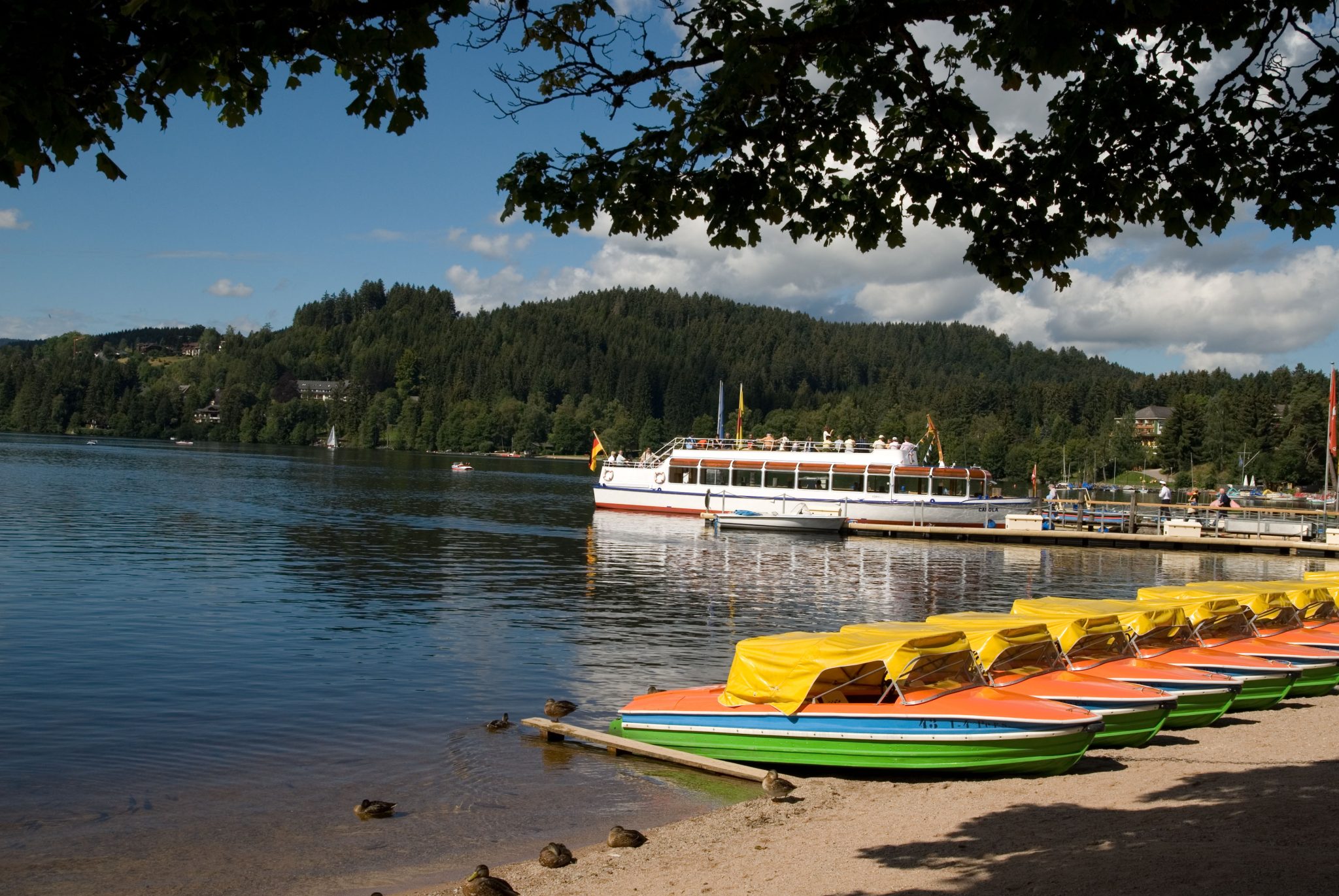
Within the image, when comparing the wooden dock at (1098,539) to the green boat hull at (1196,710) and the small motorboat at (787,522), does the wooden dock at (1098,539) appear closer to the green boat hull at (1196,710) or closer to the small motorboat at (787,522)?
the small motorboat at (787,522)

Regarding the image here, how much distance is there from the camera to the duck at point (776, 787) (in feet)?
44.3

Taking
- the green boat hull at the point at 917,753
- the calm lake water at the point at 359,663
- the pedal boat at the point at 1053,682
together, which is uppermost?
the pedal boat at the point at 1053,682

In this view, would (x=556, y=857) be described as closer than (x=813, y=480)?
Yes

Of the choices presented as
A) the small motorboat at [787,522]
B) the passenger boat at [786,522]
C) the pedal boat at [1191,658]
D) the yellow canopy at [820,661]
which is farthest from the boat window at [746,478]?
the yellow canopy at [820,661]

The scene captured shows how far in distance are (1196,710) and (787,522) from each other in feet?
144

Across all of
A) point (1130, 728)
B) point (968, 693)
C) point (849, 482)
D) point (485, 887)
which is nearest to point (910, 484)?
point (849, 482)

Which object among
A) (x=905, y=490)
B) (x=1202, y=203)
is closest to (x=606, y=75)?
(x=1202, y=203)

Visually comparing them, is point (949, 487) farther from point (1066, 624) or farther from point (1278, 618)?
point (1066, 624)

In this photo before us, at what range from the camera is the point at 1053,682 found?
1545 centimetres

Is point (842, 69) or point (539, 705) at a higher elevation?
point (842, 69)

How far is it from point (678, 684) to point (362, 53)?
52.4 ft

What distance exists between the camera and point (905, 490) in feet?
209

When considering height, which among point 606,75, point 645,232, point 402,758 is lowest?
point 402,758

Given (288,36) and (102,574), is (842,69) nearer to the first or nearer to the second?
(288,36)
